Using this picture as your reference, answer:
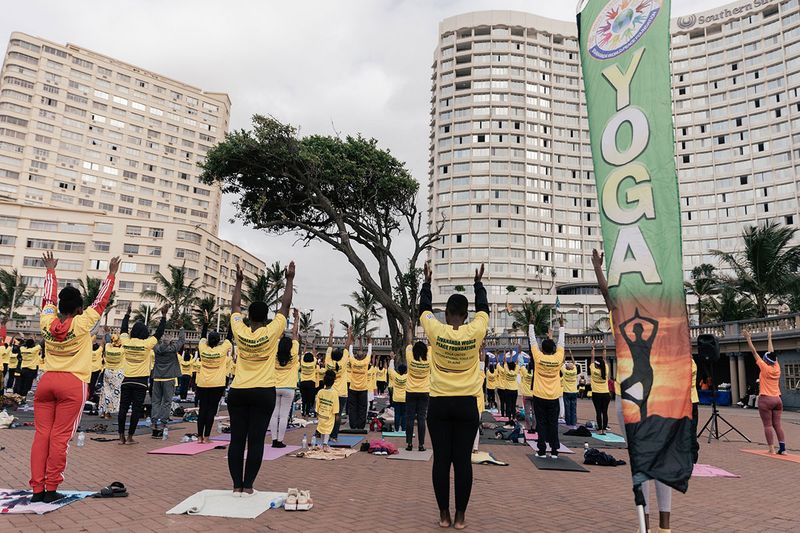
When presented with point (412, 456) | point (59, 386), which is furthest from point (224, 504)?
point (412, 456)

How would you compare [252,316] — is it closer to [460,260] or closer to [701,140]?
[460,260]

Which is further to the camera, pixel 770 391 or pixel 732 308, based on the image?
pixel 732 308

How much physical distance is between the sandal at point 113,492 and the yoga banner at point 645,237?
5.27m

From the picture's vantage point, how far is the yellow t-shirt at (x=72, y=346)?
514 cm

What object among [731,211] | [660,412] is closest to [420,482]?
[660,412]

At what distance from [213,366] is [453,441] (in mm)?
5870

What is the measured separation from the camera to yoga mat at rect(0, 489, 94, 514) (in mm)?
4605

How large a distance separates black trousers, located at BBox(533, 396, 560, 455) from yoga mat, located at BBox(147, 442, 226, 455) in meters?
5.96

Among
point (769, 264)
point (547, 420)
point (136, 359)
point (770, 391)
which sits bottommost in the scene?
point (547, 420)

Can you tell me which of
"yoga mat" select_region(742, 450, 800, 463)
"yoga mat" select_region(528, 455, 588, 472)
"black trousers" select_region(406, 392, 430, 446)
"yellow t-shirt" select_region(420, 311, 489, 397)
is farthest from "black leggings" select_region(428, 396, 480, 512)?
"yoga mat" select_region(742, 450, 800, 463)

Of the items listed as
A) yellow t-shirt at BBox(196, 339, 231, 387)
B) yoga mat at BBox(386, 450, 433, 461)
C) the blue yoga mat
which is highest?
yellow t-shirt at BBox(196, 339, 231, 387)

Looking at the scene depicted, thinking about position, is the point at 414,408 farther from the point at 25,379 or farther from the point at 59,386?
the point at 25,379

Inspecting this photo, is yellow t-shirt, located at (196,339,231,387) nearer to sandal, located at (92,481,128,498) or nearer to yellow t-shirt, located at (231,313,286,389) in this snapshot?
sandal, located at (92,481,128,498)

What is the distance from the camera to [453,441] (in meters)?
4.74
